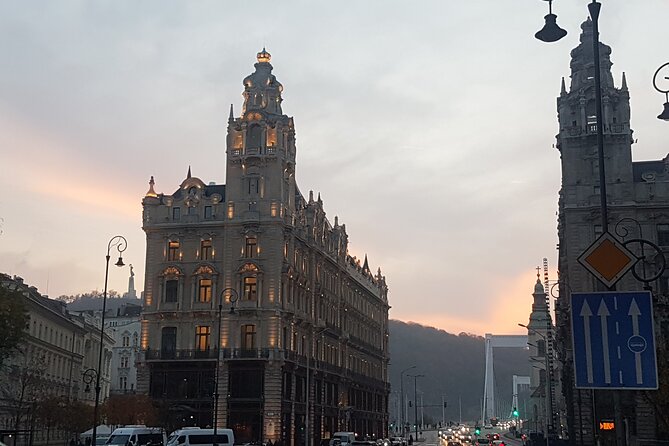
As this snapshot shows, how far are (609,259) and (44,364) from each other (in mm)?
67289

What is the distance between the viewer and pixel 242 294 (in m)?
79.0

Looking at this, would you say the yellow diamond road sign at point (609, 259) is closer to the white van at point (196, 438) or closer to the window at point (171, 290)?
the white van at point (196, 438)

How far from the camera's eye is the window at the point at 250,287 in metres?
78.8

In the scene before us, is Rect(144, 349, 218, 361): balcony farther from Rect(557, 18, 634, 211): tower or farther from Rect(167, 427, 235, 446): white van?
Rect(557, 18, 634, 211): tower

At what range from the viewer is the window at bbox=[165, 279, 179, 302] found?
8156cm

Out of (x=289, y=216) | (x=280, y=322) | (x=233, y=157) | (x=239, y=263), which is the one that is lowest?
(x=280, y=322)

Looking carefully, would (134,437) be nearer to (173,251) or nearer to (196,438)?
(196,438)

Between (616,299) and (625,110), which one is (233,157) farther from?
(616,299)

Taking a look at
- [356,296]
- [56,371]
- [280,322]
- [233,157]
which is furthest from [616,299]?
[356,296]

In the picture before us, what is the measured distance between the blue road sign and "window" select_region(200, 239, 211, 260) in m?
70.9

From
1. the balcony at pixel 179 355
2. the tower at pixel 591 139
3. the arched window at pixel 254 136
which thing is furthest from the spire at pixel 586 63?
the balcony at pixel 179 355

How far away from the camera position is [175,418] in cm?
7594

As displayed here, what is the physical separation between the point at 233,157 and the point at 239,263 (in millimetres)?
10931

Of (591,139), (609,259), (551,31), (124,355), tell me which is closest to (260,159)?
(591,139)
